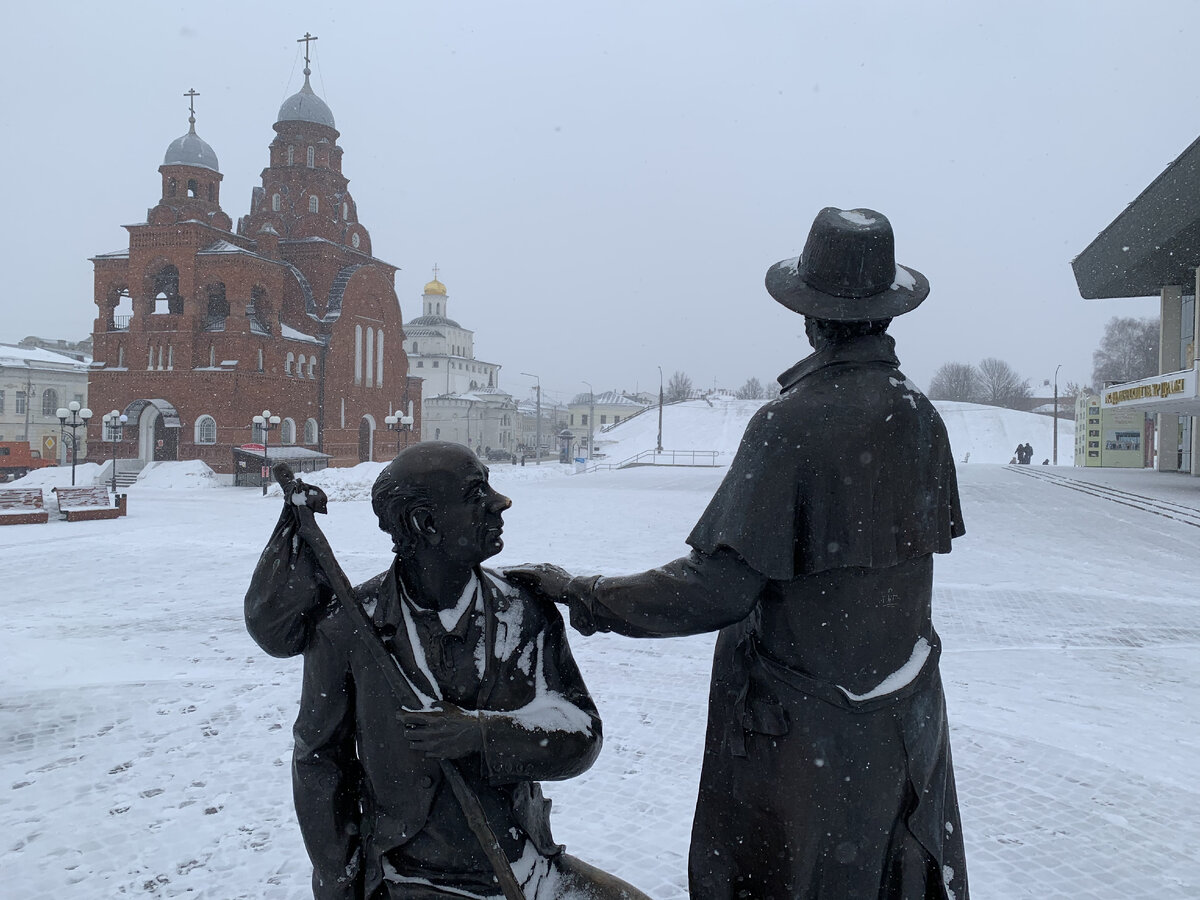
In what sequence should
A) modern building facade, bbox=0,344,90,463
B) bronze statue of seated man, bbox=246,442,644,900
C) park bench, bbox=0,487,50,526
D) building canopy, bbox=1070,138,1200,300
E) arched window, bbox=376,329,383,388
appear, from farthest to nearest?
modern building facade, bbox=0,344,90,463
arched window, bbox=376,329,383,388
building canopy, bbox=1070,138,1200,300
park bench, bbox=0,487,50,526
bronze statue of seated man, bbox=246,442,644,900

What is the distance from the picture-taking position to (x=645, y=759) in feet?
19.0

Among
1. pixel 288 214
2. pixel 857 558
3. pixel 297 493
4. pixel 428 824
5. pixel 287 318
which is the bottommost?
pixel 428 824

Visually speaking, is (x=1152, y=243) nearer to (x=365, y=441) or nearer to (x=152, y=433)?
(x=365, y=441)

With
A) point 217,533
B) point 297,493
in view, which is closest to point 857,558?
point 297,493

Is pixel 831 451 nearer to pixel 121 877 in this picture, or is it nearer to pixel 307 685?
pixel 307 685

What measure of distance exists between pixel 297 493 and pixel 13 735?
585 cm

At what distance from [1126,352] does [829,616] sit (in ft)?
297

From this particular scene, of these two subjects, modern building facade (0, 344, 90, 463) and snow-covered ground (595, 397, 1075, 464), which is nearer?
modern building facade (0, 344, 90, 463)

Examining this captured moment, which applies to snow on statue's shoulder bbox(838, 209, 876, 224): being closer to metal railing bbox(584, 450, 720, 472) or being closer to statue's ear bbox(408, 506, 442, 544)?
statue's ear bbox(408, 506, 442, 544)

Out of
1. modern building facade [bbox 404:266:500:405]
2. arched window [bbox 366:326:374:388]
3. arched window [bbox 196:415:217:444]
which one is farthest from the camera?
modern building facade [bbox 404:266:500:405]

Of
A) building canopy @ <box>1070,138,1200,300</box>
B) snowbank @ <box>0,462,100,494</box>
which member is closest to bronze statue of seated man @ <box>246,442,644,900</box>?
building canopy @ <box>1070,138,1200,300</box>

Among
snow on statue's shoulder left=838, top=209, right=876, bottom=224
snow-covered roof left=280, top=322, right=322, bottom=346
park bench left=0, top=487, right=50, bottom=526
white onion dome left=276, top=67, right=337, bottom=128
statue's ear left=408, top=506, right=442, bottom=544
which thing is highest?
white onion dome left=276, top=67, right=337, bottom=128

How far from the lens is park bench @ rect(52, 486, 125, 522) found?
19875 millimetres

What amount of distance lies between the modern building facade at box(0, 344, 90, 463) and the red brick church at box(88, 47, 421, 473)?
21.1 m
